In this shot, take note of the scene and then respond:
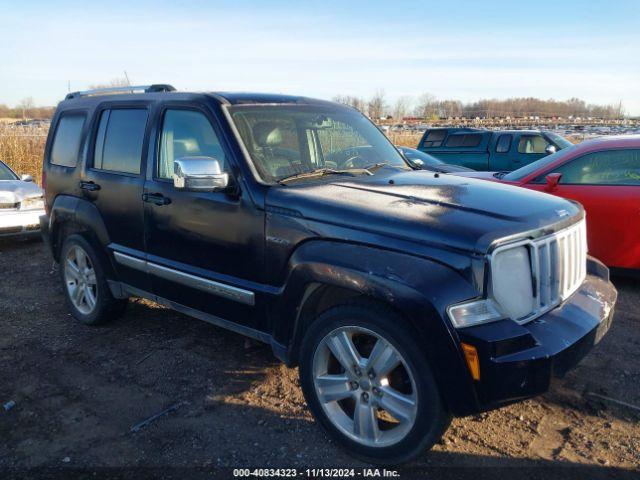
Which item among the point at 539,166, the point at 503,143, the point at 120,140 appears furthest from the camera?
the point at 503,143

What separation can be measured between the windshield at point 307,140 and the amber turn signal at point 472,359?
1.65 meters

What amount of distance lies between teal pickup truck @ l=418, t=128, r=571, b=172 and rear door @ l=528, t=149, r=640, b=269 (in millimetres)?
6994

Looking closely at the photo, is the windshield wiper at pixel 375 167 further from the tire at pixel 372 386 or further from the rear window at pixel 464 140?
the rear window at pixel 464 140

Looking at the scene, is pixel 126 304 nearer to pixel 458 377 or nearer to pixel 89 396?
pixel 89 396

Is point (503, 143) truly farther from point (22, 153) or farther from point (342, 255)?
point (22, 153)

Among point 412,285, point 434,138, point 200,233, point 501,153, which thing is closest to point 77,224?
point 200,233

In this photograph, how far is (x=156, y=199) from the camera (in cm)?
396

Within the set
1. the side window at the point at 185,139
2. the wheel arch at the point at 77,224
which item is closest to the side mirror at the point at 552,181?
the side window at the point at 185,139

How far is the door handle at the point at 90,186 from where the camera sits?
4.56m

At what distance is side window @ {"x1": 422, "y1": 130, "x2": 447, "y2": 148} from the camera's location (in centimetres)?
1505

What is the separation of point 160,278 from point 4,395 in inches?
51.7

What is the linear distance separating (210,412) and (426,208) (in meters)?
1.91

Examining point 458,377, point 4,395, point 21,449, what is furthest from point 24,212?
point 458,377

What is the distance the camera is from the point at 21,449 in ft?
10.3
